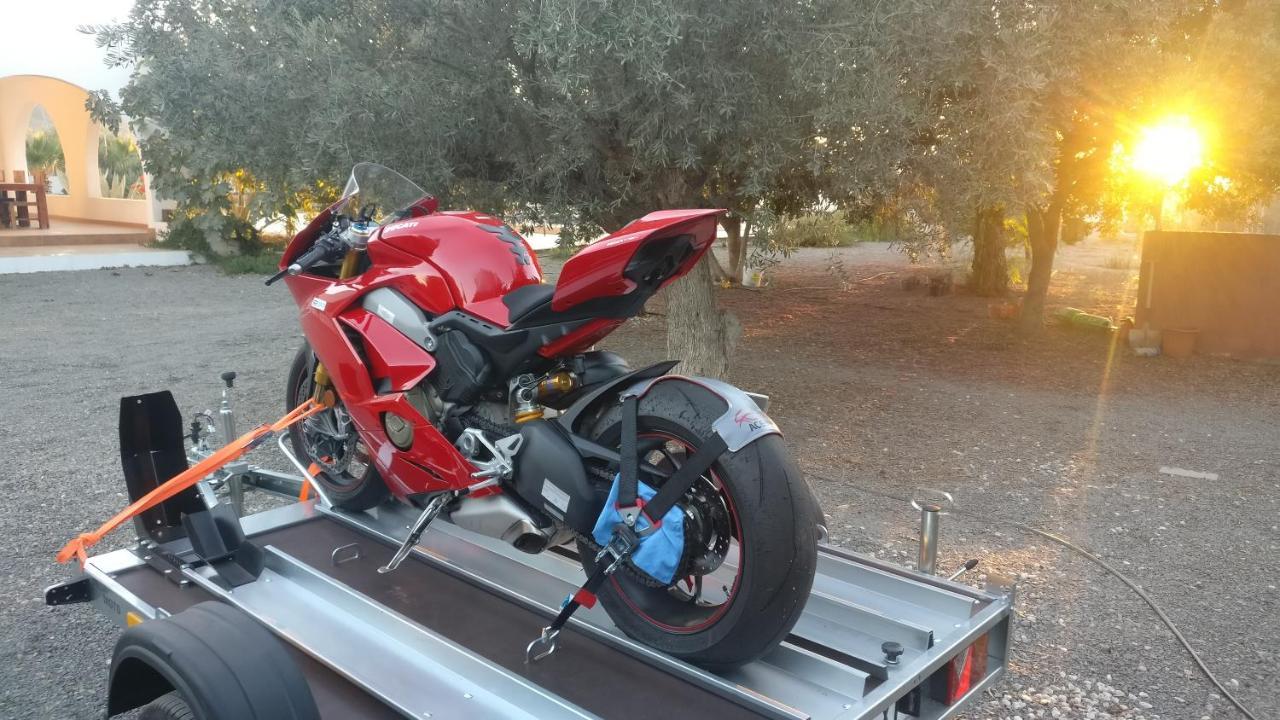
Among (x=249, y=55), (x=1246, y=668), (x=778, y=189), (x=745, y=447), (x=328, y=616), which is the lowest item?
(x=1246, y=668)

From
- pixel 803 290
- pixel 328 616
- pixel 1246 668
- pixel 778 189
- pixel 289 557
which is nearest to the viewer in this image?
pixel 328 616

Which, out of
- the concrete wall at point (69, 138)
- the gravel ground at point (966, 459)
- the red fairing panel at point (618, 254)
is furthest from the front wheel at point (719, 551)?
the concrete wall at point (69, 138)

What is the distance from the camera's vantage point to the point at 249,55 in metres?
5.77

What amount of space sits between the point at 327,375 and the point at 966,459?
4278mm

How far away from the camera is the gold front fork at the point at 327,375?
11.5ft

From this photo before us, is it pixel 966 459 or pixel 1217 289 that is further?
pixel 1217 289

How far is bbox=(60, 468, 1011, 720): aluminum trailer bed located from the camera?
2.15 meters

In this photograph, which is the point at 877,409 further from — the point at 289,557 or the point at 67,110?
the point at 67,110

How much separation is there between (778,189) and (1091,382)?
12.9ft

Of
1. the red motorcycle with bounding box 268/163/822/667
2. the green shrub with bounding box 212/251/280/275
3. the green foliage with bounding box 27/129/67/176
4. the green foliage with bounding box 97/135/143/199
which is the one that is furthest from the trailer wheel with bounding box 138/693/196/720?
the green foliage with bounding box 97/135/143/199

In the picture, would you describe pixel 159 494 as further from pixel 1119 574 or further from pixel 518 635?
pixel 1119 574

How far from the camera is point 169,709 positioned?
2084 millimetres

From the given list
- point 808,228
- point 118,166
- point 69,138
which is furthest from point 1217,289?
point 118,166

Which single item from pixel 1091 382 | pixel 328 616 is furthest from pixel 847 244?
pixel 328 616
